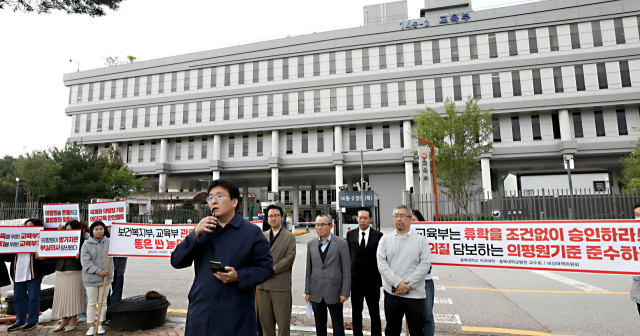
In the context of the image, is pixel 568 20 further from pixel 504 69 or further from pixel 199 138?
pixel 199 138

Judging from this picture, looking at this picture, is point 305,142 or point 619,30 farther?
point 305,142

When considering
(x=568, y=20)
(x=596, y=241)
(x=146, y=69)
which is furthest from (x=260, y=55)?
(x=596, y=241)

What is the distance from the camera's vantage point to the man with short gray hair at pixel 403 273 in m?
4.35

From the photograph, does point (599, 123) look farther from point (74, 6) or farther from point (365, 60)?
point (74, 6)

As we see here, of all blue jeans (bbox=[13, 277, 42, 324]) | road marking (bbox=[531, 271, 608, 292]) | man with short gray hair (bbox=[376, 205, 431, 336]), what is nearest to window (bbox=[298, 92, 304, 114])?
road marking (bbox=[531, 271, 608, 292])

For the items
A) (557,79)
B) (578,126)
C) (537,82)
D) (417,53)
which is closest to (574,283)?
(537,82)

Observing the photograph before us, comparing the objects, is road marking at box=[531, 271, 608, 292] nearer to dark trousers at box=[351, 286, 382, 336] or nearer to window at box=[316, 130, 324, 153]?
dark trousers at box=[351, 286, 382, 336]

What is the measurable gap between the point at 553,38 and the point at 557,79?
12.0 feet

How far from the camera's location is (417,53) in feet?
113

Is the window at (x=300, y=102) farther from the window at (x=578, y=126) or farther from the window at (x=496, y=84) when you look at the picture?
the window at (x=578, y=126)

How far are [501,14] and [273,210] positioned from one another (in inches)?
1399

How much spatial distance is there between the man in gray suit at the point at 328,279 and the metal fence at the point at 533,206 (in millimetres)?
10890

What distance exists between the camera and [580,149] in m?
30.8

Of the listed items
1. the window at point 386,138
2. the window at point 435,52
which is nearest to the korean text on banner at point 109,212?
the window at point 386,138
